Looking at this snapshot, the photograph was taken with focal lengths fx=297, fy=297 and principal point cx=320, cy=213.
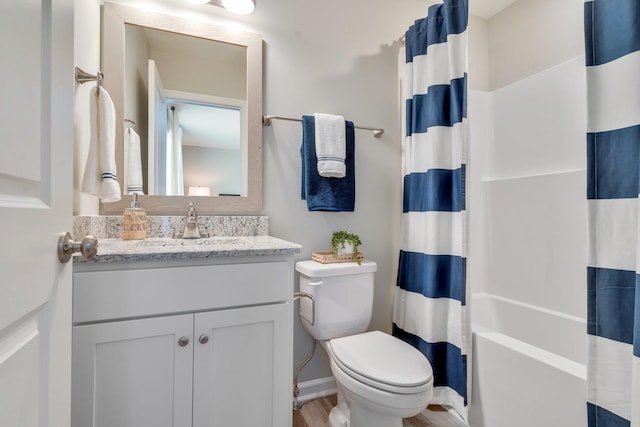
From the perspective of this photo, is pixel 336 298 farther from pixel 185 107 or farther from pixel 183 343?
pixel 185 107

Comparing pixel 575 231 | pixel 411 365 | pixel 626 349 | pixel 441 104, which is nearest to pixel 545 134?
pixel 575 231

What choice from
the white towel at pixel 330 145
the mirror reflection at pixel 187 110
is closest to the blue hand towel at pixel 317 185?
the white towel at pixel 330 145

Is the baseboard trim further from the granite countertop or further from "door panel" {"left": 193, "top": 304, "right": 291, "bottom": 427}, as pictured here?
the granite countertop

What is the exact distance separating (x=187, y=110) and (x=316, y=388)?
1657mm

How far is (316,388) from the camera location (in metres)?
1.68

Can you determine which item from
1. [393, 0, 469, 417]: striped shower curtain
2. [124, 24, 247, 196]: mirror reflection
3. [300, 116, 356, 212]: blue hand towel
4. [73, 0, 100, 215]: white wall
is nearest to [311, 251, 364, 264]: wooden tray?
[300, 116, 356, 212]: blue hand towel

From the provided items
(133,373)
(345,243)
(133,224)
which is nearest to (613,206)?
(345,243)

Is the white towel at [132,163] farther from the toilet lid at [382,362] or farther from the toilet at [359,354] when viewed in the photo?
the toilet lid at [382,362]

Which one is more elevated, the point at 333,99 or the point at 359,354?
the point at 333,99

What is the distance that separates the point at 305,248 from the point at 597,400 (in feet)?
4.14

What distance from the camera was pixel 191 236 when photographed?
4.51 feet

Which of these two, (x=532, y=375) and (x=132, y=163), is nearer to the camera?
(x=532, y=375)

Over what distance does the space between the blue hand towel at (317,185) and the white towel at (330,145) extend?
0.03 meters

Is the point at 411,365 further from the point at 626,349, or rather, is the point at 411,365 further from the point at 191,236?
the point at 191,236
